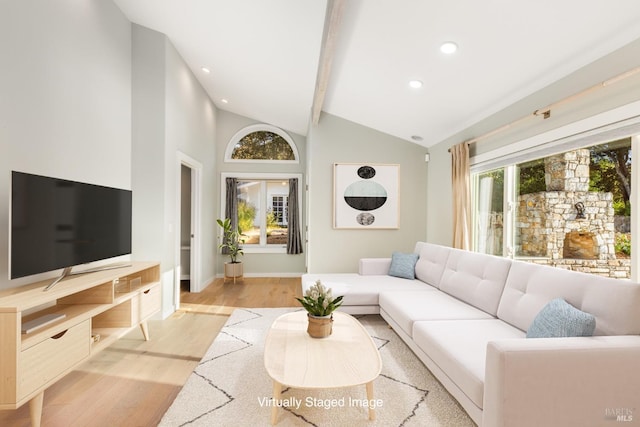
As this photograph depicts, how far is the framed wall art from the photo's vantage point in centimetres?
467

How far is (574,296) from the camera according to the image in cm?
185

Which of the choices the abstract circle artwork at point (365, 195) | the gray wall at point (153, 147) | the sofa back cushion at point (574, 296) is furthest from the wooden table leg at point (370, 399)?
the abstract circle artwork at point (365, 195)

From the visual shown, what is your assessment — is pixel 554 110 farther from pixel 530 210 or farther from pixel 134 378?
pixel 134 378

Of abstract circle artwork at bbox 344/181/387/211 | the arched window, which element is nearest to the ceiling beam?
abstract circle artwork at bbox 344/181/387/211

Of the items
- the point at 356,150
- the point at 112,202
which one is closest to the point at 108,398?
the point at 112,202

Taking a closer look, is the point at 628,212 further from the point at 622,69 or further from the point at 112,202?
the point at 112,202

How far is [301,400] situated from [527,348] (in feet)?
4.38

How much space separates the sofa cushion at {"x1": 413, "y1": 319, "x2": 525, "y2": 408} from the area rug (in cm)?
25

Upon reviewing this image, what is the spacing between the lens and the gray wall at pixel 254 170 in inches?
232

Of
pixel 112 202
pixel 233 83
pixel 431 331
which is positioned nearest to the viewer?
pixel 431 331

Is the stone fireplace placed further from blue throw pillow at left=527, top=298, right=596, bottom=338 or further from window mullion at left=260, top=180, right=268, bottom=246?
window mullion at left=260, top=180, right=268, bottom=246

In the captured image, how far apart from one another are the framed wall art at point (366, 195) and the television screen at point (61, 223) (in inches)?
108

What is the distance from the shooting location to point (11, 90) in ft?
6.93

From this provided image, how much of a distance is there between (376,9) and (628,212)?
7.37ft
